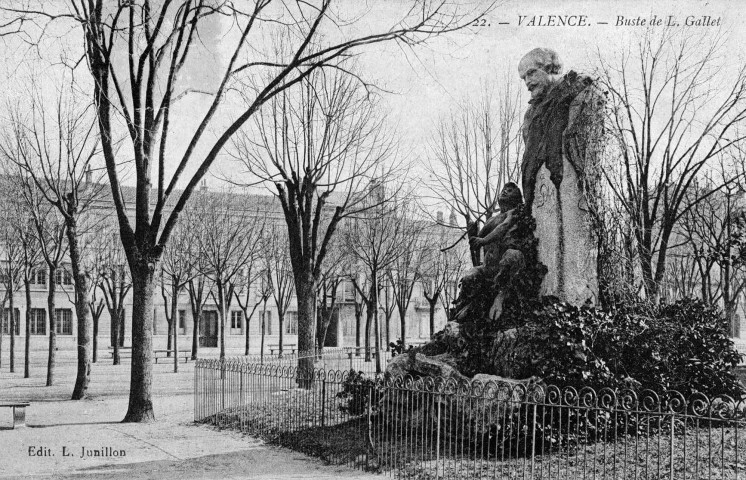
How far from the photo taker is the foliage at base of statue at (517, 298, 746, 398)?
8.34m

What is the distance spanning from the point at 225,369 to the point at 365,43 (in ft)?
19.5

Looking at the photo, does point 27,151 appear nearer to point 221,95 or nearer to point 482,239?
point 221,95

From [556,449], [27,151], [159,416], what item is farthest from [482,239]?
[27,151]

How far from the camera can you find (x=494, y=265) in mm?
10164

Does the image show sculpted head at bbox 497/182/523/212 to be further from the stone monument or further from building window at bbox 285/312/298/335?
building window at bbox 285/312/298/335

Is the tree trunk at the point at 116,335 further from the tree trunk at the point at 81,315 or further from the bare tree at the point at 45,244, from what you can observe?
the tree trunk at the point at 81,315

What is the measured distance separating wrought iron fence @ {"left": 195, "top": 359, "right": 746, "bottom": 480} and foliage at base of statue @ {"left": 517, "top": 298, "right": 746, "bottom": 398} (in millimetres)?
247

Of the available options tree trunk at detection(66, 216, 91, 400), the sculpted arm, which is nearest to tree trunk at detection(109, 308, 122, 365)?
tree trunk at detection(66, 216, 91, 400)

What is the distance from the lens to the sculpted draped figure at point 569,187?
9227 mm

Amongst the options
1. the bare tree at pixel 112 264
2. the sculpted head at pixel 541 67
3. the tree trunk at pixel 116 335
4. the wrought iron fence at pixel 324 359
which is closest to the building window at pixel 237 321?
the bare tree at pixel 112 264

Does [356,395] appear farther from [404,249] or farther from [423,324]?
[423,324]

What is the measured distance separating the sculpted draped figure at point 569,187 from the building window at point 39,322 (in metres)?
42.9

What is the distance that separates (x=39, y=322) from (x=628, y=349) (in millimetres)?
44694

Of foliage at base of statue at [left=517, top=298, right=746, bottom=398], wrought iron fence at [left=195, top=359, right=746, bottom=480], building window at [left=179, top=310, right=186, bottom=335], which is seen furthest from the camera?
building window at [left=179, top=310, right=186, bottom=335]
